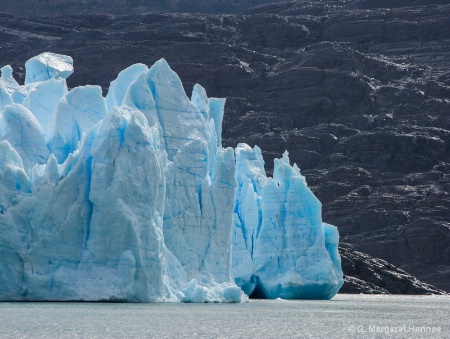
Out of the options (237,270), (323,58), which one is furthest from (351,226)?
(237,270)

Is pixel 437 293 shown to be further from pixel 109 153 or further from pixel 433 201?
pixel 109 153

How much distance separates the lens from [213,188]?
4875 cm

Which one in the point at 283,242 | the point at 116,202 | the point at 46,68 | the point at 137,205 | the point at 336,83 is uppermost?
the point at 46,68

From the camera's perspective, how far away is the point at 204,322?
37.6m

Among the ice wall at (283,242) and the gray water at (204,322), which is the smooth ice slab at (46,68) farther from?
the gray water at (204,322)

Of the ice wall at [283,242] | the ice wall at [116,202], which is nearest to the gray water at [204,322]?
the ice wall at [116,202]

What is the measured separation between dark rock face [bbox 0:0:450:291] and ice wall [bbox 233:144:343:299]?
121ft

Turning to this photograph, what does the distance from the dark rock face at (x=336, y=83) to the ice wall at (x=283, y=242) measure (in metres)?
36.9

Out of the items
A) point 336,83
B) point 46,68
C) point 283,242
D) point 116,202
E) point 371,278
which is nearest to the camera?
point 116,202

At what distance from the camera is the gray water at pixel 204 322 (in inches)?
1299

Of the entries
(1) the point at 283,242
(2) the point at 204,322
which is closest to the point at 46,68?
(1) the point at 283,242

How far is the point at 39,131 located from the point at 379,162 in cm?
6664

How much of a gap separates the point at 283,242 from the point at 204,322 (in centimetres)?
1953

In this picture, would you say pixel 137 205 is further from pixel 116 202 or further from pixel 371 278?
pixel 371 278
